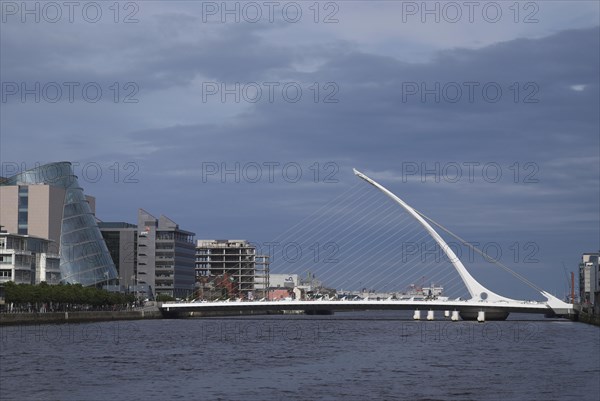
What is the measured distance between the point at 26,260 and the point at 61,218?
29166 millimetres

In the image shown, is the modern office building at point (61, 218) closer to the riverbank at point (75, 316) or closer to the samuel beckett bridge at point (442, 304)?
the riverbank at point (75, 316)

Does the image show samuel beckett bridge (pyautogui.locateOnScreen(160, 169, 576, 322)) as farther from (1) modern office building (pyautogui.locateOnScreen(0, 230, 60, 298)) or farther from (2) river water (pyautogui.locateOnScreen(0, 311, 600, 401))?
(2) river water (pyautogui.locateOnScreen(0, 311, 600, 401))

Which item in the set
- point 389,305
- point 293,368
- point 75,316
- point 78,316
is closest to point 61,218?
point 78,316

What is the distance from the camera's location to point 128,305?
13775cm

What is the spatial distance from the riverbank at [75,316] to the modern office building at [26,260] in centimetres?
953

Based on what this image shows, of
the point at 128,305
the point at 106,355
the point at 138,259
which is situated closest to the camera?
the point at 106,355

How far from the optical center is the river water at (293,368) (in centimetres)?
3753

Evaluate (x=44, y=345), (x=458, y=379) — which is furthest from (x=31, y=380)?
(x=44, y=345)

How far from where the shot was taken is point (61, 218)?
150 m

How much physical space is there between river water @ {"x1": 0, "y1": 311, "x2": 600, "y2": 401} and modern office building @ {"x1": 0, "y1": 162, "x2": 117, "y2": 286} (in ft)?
233

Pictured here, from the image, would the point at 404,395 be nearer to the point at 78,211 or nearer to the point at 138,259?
the point at 78,211

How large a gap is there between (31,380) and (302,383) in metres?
10.2

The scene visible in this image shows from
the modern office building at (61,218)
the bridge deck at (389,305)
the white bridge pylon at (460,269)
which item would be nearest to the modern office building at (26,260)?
the modern office building at (61,218)

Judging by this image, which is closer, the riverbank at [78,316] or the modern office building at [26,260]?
the riverbank at [78,316]
